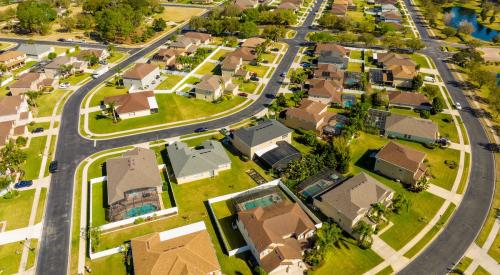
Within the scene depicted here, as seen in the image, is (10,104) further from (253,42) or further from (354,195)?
(354,195)

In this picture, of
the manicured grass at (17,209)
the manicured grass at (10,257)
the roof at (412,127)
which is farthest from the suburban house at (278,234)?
the roof at (412,127)

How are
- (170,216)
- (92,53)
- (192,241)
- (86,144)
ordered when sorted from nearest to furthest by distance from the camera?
1. (192,241)
2. (170,216)
3. (86,144)
4. (92,53)

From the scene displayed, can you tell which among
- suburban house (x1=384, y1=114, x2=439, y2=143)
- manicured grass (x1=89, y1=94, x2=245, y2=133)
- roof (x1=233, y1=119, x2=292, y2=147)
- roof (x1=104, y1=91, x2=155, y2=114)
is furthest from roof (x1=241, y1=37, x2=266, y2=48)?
suburban house (x1=384, y1=114, x2=439, y2=143)

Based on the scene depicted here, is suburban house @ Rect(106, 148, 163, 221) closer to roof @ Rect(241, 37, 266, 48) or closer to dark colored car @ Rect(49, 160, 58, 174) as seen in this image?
dark colored car @ Rect(49, 160, 58, 174)

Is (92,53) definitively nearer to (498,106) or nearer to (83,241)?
(83,241)

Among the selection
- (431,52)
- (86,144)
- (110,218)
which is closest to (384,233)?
(110,218)

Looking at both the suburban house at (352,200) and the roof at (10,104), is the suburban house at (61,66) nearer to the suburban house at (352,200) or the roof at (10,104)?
the roof at (10,104)
